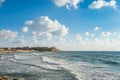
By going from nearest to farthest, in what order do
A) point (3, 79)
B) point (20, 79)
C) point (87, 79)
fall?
point (3, 79) < point (20, 79) < point (87, 79)

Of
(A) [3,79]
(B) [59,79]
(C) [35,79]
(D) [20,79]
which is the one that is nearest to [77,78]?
(B) [59,79]

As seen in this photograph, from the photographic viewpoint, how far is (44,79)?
20.7 m

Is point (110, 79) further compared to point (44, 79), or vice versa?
point (110, 79)

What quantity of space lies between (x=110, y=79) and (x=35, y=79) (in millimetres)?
7412

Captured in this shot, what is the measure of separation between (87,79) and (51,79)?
3.51 m

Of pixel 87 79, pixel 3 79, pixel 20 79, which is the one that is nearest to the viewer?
pixel 3 79

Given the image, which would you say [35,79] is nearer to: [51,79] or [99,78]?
[51,79]

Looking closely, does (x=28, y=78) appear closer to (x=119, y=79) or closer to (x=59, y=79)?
(x=59, y=79)

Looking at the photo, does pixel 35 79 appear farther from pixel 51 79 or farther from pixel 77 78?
pixel 77 78

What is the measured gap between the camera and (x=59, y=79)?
20.8m

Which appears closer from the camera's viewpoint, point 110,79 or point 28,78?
point 28,78

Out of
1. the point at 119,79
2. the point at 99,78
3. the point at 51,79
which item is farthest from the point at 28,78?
the point at 119,79

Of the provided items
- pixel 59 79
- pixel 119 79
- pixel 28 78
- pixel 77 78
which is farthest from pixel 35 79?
pixel 119 79

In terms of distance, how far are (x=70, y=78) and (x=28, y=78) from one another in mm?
3963
